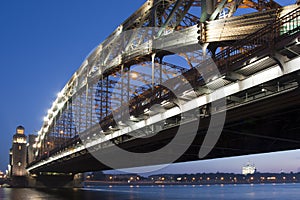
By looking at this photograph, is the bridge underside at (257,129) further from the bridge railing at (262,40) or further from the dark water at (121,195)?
the dark water at (121,195)

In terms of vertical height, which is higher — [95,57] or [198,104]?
[95,57]

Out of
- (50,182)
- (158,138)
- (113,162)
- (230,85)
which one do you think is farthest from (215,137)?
(50,182)

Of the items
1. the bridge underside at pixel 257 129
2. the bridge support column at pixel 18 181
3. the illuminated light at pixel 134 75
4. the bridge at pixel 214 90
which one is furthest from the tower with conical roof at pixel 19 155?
the bridge underside at pixel 257 129

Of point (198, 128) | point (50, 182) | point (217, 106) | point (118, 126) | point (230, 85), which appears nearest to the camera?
point (230, 85)

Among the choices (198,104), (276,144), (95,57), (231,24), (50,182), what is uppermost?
(95,57)

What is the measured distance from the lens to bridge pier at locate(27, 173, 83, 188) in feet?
412

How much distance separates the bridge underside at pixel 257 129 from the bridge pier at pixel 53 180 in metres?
88.7

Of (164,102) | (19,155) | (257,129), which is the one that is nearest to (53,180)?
(19,155)

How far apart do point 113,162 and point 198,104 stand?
36236 millimetres

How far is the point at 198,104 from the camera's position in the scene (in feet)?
72.6

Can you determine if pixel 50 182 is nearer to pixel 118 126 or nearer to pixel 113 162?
pixel 113 162

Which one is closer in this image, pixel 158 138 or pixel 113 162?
pixel 158 138

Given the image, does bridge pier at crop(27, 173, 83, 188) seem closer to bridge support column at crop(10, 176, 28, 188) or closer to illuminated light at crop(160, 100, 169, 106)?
bridge support column at crop(10, 176, 28, 188)

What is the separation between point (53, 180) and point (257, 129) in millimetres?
111539
